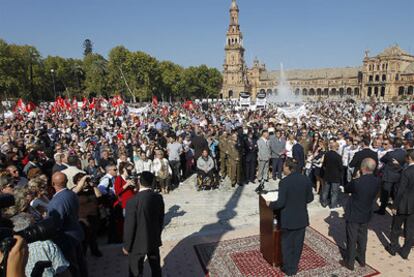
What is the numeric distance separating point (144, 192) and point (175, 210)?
453 cm

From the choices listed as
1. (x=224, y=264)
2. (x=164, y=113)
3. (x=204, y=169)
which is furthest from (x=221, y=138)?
(x=164, y=113)

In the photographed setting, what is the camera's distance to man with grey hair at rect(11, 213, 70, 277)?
286 centimetres

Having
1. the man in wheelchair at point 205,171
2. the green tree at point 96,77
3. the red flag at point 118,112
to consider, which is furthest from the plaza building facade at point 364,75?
the man in wheelchair at point 205,171

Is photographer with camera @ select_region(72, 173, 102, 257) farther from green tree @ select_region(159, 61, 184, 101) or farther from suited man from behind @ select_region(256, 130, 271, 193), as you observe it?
green tree @ select_region(159, 61, 184, 101)

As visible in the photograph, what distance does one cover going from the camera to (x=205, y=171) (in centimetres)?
992

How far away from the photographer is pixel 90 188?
5.43 metres

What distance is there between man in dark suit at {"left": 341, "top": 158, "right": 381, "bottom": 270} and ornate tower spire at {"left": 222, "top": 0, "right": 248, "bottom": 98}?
9326cm

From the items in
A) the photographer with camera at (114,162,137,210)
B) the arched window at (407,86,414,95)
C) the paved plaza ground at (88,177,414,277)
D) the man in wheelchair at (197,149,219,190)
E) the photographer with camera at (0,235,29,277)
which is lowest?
the paved plaza ground at (88,177,414,277)

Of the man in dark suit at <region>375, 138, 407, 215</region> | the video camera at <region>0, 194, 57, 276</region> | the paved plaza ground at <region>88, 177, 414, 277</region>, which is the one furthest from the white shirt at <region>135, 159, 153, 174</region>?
the video camera at <region>0, 194, 57, 276</region>

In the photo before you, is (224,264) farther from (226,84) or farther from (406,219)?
(226,84)

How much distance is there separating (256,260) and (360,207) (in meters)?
2.06

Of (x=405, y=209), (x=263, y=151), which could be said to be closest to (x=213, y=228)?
(x=263, y=151)

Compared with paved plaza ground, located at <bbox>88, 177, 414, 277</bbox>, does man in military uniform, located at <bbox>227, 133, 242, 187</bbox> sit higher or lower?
higher

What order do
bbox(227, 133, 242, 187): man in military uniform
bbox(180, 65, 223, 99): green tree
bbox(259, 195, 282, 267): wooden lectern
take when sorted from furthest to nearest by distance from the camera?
bbox(180, 65, 223, 99): green tree, bbox(227, 133, 242, 187): man in military uniform, bbox(259, 195, 282, 267): wooden lectern
